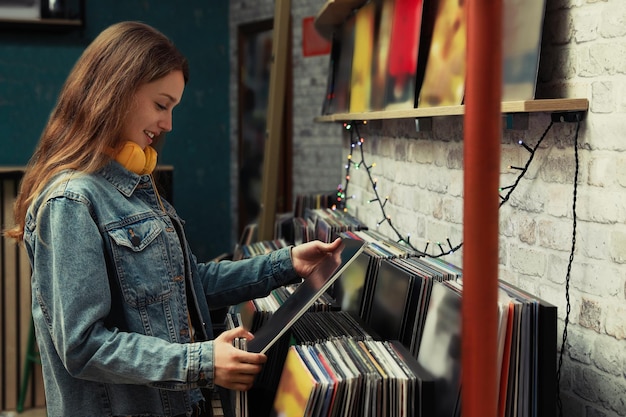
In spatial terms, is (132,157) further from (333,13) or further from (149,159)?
(333,13)

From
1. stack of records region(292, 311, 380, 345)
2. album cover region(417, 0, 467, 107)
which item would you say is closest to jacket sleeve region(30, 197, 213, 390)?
stack of records region(292, 311, 380, 345)

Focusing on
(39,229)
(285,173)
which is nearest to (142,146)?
(39,229)

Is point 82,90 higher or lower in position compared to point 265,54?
lower

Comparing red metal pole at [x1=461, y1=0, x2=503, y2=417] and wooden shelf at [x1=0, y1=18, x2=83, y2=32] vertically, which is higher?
wooden shelf at [x1=0, y1=18, x2=83, y2=32]

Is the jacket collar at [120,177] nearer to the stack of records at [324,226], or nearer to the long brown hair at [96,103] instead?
the long brown hair at [96,103]

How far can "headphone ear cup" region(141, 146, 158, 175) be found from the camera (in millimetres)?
1461

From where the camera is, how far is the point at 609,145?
1451 mm

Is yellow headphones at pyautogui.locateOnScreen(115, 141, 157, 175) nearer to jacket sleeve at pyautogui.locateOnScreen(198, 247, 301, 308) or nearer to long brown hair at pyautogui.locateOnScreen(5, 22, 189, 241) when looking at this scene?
long brown hair at pyautogui.locateOnScreen(5, 22, 189, 241)

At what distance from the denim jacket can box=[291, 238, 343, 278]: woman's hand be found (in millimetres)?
257

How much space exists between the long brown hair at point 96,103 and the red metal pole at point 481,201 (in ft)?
3.11

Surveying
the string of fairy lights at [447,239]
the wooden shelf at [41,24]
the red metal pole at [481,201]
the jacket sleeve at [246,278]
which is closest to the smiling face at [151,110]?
the jacket sleeve at [246,278]

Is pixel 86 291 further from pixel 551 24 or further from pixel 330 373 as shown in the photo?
pixel 551 24

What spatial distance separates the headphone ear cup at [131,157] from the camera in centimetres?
141

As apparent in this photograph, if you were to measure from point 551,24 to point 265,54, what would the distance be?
426 cm
